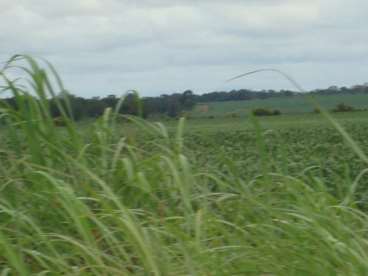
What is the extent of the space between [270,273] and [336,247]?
8.7 inches

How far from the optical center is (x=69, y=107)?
3508 millimetres

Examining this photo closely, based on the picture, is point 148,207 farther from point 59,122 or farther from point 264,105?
point 264,105

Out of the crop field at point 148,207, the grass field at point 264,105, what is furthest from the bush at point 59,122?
the grass field at point 264,105

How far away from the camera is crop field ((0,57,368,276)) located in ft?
8.96

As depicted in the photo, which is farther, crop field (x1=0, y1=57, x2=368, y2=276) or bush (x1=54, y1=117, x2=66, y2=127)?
bush (x1=54, y1=117, x2=66, y2=127)

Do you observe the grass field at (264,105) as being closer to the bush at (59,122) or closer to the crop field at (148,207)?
the crop field at (148,207)

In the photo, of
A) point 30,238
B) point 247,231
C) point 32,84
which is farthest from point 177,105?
point 30,238

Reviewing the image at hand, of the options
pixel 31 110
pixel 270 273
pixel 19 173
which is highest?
pixel 31 110

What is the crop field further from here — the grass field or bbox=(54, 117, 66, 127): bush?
the grass field

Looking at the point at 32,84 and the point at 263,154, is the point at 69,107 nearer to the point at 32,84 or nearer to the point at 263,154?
the point at 32,84

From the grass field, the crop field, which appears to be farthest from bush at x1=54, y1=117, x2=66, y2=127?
the grass field

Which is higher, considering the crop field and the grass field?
the grass field

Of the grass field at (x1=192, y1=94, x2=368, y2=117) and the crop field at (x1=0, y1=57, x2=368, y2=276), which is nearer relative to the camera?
the crop field at (x1=0, y1=57, x2=368, y2=276)

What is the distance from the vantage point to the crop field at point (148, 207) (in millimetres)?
2730
